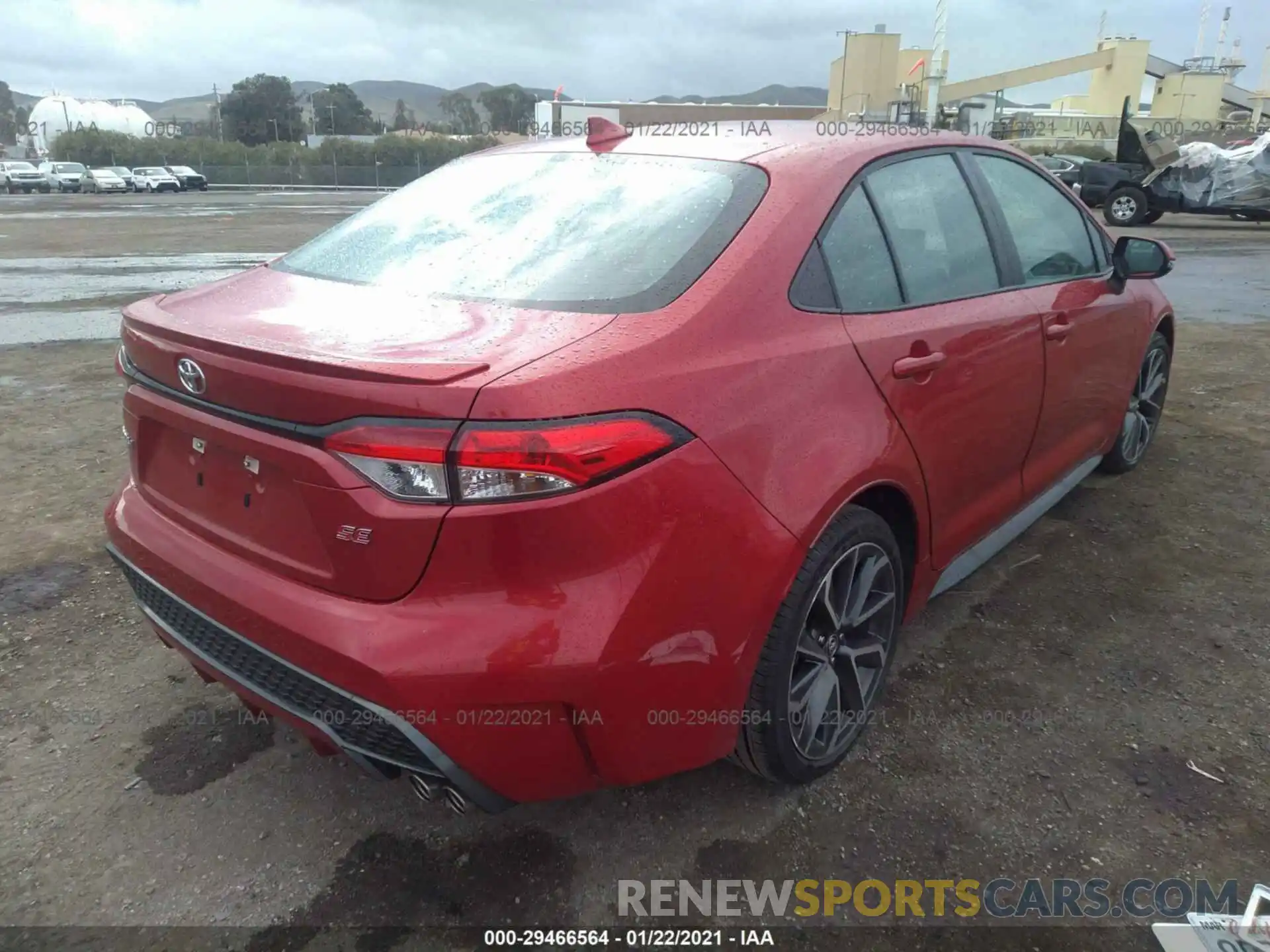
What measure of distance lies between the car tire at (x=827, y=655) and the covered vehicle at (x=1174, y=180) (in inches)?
657

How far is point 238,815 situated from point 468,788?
867 mm

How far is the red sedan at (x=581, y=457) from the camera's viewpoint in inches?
64.8

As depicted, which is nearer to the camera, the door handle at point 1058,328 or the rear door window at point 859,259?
the rear door window at point 859,259

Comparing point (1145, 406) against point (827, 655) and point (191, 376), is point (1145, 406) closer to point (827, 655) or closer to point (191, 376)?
point (827, 655)

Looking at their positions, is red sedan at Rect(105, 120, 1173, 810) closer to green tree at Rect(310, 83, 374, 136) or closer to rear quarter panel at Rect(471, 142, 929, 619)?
rear quarter panel at Rect(471, 142, 929, 619)

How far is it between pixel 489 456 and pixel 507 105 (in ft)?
391

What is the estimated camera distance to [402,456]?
1.62 metres

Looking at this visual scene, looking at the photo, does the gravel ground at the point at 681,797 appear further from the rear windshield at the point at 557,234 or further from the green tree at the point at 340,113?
the green tree at the point at 340,113

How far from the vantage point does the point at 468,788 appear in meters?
1.77

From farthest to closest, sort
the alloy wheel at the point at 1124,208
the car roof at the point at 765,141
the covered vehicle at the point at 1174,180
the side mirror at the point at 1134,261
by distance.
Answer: the alloy wheel at the point at 1124,208 < the covered vehicle at the point at 1174,180 < the side mirror at the point at 1134,261 < the car roof at the point at 765,141

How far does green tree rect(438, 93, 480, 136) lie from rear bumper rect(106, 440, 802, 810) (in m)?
93.8

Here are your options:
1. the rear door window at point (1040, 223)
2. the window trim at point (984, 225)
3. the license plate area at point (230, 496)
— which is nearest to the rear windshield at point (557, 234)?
the window trim at point (984, 225)

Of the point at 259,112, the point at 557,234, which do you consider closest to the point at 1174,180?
the point at 557,234

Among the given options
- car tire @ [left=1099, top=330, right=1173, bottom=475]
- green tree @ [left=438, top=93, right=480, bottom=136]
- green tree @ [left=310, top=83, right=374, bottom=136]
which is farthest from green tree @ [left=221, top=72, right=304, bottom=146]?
car tire @ [left=1099, top=330, right=1173, bottom=475]
